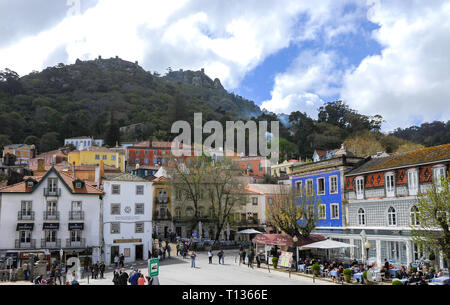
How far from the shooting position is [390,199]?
33.0 metres

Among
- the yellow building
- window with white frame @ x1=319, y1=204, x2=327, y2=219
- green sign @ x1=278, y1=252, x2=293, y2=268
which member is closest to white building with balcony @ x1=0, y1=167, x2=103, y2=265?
green sign @ x1=278, y1=252, x2=293, y2=268

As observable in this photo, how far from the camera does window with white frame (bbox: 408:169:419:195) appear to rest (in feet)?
101

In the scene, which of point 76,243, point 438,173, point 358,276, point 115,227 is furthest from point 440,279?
point 76,243

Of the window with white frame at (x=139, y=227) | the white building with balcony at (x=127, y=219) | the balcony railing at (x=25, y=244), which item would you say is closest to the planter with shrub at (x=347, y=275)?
the white building with balcony at (x=127, y=219)

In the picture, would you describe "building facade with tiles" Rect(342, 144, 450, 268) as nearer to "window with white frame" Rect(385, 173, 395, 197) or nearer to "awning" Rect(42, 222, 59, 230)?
"window with white frame" Rect(385, 173, 395, 197)

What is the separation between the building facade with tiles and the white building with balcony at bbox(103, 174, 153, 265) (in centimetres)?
1966

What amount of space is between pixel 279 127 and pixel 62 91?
341 feet

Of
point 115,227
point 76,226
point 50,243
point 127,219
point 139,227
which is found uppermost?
point 127,219

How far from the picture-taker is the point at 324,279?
26453mm

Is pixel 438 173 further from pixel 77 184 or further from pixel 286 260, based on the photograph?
pixel 77 184

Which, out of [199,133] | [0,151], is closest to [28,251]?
[0,151]

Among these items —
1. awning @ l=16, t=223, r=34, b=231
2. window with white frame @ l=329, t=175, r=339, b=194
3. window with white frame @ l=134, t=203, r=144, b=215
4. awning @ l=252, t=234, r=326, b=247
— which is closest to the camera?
awning @ l=252, t=234, r=326, b=247

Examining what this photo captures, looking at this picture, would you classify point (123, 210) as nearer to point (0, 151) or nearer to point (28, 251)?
point (28, 251)

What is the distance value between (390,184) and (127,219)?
2503 cm
